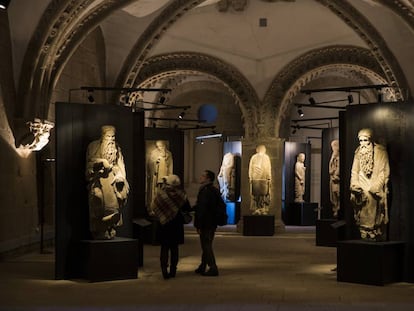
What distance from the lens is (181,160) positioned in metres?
17.4

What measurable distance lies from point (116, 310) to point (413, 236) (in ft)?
14.0

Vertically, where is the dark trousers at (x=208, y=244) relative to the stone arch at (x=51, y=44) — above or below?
below

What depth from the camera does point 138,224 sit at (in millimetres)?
11203

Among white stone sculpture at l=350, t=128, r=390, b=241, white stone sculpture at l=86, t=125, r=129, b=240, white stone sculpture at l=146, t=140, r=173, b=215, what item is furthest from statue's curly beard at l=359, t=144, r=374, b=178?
white stone sculpture at l=146, t=140, r=173, b=215

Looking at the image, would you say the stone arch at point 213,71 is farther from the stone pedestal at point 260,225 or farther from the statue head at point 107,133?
the statue head at point 107,133

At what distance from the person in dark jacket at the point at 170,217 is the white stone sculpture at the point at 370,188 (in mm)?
2247

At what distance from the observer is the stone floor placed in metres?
7.95

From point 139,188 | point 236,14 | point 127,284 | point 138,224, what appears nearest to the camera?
point 127,284

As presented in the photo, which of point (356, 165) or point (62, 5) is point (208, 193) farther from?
point (62, 5)

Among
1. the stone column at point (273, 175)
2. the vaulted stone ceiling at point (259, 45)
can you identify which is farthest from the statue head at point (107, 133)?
the stone column at point (273, 175)

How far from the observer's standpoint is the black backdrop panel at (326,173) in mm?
16859

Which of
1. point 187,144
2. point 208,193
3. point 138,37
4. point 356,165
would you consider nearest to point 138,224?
point 208,193

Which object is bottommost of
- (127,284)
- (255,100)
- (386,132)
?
(127,284)

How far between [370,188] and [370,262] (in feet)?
3.06
